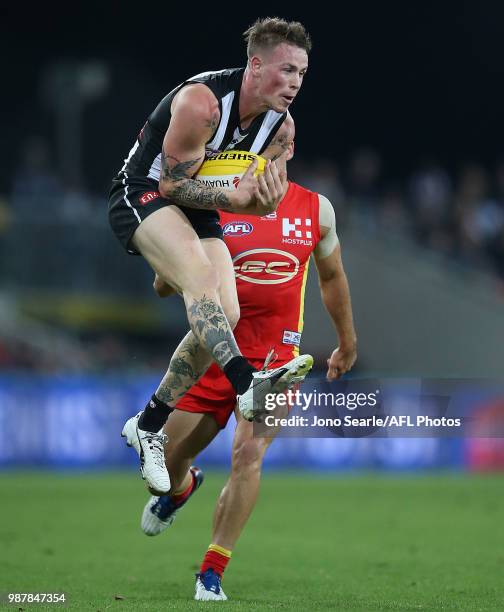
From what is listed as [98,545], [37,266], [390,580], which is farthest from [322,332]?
[390,580]

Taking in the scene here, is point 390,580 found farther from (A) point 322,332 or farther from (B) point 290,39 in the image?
(A) point 322,332

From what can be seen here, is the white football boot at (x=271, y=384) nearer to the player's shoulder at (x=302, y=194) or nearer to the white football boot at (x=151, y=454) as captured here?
the white football boot at (x=151, y=454)

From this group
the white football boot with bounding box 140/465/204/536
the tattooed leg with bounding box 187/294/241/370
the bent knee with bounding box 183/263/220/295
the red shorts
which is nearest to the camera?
the tattooed leg with bounding box 187/294/241/370

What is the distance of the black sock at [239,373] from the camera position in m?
6.13

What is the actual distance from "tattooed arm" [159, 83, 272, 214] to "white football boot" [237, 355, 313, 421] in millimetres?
1015

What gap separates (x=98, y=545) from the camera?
9.97 metres

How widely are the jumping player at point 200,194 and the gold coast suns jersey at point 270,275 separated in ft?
2.12

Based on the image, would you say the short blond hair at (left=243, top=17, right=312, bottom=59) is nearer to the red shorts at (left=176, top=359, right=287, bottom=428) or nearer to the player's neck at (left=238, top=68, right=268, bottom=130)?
the player's neck at (left=238, top=68, right=268, bottom=130)

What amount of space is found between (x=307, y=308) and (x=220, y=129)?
15.3 metres

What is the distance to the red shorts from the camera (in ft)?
25.2

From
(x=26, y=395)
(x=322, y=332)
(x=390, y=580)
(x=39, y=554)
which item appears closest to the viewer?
(x=390, y=580)

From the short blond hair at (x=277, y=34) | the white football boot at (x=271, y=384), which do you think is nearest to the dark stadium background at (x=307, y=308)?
the white football boot at (x=271, y=384)

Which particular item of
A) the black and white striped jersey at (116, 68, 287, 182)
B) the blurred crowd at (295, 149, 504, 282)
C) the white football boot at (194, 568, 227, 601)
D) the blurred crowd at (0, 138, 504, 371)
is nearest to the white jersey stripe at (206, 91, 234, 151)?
the black and white striped jersey at (116, 68, 287, 182)

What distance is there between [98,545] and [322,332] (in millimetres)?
12179
